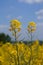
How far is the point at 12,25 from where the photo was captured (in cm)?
518

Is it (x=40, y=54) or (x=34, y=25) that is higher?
(x=34, y=25)

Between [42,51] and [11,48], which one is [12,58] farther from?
[42,51]

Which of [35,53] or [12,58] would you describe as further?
[35,53]

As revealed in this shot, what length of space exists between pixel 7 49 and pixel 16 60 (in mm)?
953

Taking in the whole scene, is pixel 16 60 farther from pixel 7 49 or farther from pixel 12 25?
pixel 7 49

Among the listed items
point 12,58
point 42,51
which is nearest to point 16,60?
point 12,58

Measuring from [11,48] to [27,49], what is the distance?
33cm

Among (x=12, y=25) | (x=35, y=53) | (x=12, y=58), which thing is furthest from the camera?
(x=35, y=53)

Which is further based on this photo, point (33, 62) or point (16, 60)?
point (33, 62)

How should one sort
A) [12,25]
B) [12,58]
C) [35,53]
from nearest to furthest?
[12,25], [12,58], [35,53]

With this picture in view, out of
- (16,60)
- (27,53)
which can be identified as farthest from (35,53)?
(16,60)

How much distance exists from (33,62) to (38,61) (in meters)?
0.31

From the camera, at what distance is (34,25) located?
589 centimetres

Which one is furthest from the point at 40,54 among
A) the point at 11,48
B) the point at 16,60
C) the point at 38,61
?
the point at 16,60
